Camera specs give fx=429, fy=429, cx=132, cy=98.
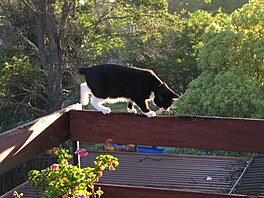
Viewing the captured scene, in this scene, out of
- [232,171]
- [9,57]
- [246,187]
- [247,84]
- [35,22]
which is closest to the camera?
[246,187]

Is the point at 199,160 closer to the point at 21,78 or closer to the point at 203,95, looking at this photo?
the point at 203,95

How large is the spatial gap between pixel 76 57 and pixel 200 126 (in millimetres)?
8118

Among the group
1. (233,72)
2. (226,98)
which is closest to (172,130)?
(226,98)

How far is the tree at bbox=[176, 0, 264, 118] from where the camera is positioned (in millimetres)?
6566

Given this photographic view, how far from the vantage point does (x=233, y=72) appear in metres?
6.86

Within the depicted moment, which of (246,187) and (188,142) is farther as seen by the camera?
(246,187)

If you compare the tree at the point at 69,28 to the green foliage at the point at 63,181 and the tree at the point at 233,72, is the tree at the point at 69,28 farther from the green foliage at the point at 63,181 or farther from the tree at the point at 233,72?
the green foliage at the point at 63,181

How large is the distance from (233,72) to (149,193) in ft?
17.9

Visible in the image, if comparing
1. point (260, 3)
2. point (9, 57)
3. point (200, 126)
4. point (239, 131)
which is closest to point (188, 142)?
point (200, 126)

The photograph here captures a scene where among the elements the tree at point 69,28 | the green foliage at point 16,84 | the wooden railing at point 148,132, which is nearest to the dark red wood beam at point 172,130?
the wooden railing at point 148,132

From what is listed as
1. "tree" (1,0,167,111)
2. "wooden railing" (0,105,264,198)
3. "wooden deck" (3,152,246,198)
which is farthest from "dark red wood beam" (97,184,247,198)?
"tree" (1,0,167,111)

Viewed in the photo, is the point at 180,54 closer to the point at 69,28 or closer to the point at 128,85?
the point at 69,28

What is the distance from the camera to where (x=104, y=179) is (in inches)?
166

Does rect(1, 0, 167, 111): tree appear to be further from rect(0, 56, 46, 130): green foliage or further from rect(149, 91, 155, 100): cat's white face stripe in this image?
rect(149, 91, 155, 100): cat's white face stripe
